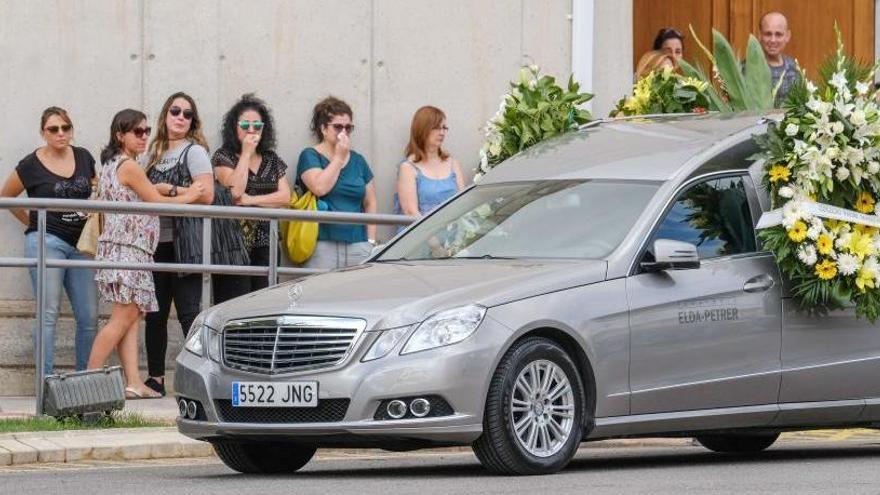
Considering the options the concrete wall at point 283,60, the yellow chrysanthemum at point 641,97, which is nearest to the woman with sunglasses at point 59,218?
the concrete wall at point 283,60

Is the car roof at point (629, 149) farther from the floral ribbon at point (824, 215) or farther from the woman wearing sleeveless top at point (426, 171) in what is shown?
the woman wearing sleeveless top at point (426, 171)

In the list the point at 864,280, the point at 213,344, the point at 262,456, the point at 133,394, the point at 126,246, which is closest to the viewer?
the point at 213,344

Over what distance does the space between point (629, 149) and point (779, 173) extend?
845 millimetres

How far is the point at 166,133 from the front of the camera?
56.9ft

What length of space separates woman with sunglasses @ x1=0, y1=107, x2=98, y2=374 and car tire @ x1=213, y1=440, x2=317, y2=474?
3.64 meters

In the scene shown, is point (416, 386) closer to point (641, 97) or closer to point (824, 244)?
point (824, 244)

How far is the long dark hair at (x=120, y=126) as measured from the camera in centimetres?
1680

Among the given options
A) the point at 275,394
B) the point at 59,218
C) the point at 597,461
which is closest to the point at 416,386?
the point at 275,394

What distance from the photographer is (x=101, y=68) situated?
18656 mm

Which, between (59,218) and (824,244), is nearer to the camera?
(824,244)

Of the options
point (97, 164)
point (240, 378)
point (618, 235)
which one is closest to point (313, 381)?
point (240, 378)

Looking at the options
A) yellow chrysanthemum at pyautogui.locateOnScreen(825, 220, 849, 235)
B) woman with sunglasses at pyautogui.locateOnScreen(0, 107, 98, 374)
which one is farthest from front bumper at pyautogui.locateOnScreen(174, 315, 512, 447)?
woman with sunglasses at pyautogui.locateOnScreen(0, 107, 98, 374)

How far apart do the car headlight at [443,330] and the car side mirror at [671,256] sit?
47.0 inches

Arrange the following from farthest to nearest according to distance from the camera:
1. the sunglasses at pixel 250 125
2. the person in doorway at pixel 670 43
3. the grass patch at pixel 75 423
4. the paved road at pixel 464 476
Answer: the person in doorway at pixel 670 43, the sunglasses at pixel 250 125, the grass patch at pixel 75 423, the paved road at pixel 464 476
